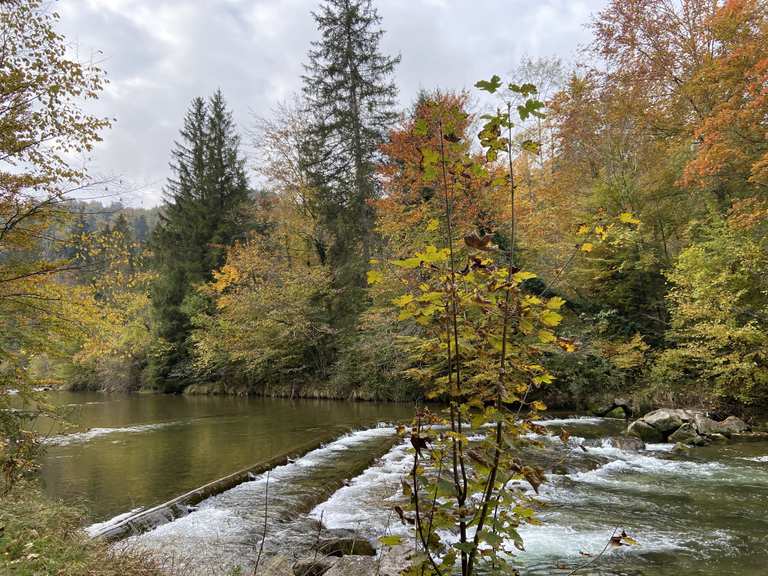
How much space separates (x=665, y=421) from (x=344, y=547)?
28.9 feet

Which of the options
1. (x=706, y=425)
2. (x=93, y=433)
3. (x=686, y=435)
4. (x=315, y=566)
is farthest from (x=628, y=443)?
(x=93, y=433)

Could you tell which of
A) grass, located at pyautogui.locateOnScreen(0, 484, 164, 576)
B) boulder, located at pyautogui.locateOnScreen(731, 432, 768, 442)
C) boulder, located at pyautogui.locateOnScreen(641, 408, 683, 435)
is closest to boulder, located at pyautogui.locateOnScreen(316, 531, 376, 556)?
grass, located at pyautogui.locateOnScreen(0, 484, 164, 576)

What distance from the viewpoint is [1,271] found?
562 centimetres

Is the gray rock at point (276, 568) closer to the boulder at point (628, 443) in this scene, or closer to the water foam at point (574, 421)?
the boulder at point (628, 443)

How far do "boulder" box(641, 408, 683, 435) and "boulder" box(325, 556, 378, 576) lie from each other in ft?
28.9

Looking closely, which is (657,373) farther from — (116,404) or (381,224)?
(116,404)

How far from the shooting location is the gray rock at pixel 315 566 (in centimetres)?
429

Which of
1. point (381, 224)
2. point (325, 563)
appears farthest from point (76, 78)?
point (381, 224)

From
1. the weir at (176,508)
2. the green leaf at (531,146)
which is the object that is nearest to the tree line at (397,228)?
the green leaf at (531,146)

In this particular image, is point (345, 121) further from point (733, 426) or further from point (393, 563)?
point (393, 563)

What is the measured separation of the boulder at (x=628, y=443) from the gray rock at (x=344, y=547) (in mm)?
6725

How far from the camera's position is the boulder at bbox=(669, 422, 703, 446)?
395 inches

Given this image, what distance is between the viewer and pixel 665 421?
1077cm

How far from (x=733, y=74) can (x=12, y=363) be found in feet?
48.8
